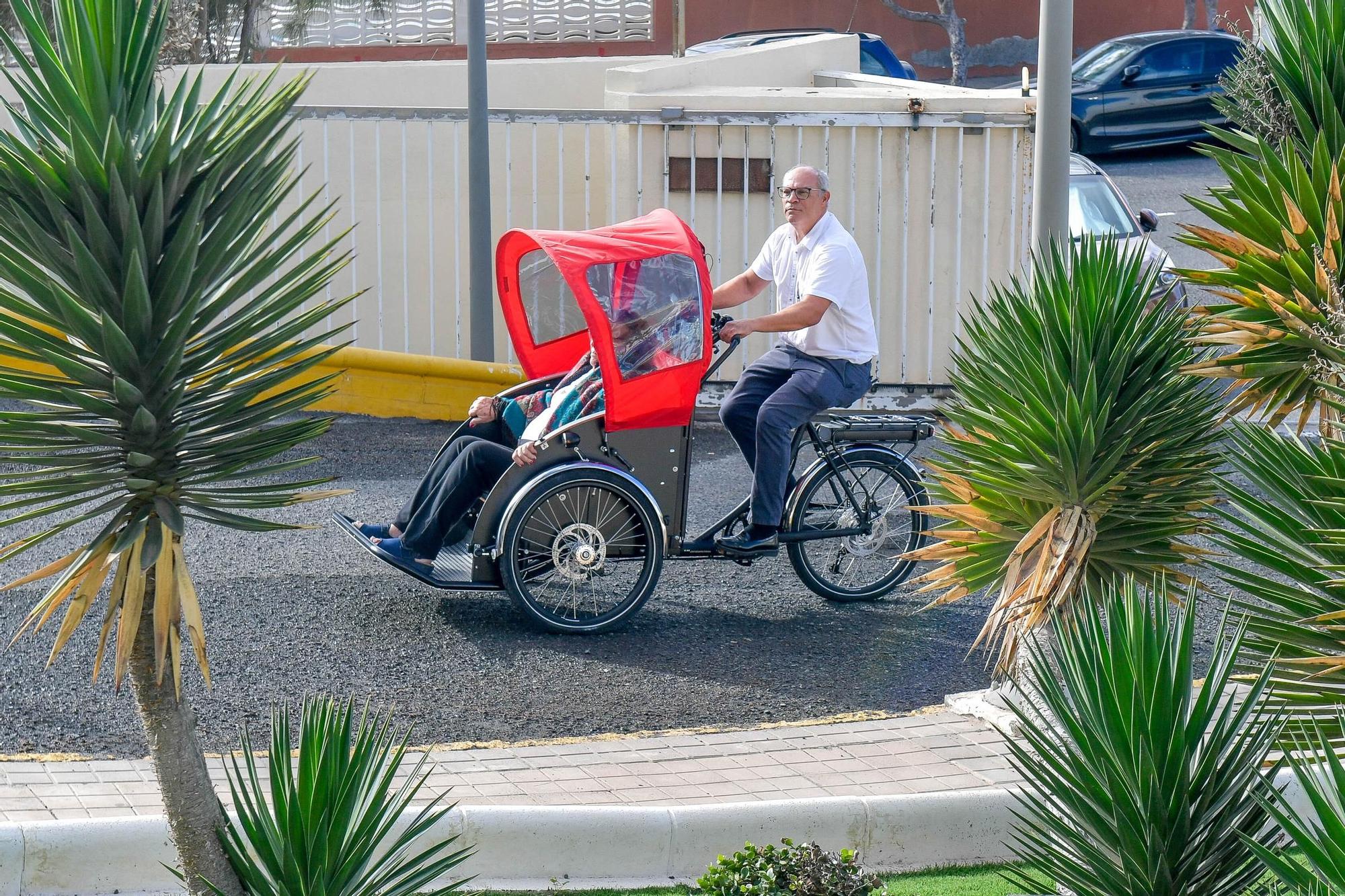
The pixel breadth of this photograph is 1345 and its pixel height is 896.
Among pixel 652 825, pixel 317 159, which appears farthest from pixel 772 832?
pixel 317 159

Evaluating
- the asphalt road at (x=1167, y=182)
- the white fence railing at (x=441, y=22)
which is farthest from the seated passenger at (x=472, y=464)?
the white fence railing at (x=441, y=22)

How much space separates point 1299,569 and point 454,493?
13.1ft

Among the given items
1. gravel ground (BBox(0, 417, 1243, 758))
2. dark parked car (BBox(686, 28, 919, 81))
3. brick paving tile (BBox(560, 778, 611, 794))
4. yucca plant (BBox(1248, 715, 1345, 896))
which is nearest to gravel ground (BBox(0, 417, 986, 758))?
gravel ground (BBox(0, 417, 1243, 758))

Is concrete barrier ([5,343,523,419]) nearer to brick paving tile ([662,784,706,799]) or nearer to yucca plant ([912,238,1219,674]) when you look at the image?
brick paving tile ([662,784,706,799])

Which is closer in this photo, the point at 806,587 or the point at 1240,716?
the point at 1240,716

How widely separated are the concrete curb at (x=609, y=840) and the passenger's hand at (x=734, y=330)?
2493 millimetres

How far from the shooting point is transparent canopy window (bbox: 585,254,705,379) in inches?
253

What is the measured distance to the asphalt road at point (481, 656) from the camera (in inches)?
218

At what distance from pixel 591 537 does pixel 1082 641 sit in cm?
384

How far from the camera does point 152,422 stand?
2.90 m

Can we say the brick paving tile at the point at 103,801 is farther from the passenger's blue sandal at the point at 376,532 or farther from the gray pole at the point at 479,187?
the gray pole at the point at 479,187

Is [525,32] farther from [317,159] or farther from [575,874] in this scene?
[575,874]

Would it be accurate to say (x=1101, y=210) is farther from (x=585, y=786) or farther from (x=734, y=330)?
(x=585, y=786)

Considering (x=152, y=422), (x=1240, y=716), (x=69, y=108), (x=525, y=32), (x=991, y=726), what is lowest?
(x=991, y=726)
